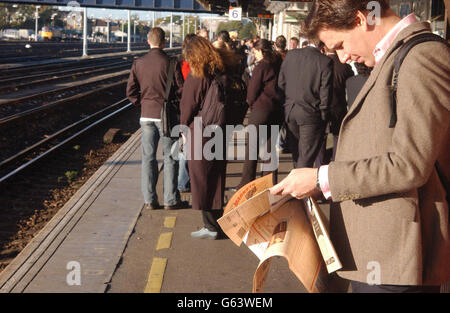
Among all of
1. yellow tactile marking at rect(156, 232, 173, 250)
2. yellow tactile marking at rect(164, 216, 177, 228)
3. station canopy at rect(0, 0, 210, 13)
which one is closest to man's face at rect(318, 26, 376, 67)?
yellow tactile marking at rect(156, 232, 173, 250)

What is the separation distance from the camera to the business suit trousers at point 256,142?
309 inches

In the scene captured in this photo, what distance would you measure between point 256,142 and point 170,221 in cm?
179

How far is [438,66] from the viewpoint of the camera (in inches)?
78.3

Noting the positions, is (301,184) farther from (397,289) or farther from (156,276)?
(156,276)

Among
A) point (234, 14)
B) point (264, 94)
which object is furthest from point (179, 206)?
point (234, 14)

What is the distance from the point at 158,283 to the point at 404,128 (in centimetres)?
328

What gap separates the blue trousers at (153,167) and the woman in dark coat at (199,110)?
114cm

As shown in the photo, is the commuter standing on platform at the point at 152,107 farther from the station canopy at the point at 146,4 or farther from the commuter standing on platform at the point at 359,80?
the station canopy at the point at 146,4

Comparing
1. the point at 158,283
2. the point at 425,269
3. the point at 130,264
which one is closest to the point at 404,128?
the point at 425,269

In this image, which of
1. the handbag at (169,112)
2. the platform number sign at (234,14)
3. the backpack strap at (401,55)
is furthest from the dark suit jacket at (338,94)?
the platform number sign at (234,14)

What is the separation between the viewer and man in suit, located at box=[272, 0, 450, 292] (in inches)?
78.9

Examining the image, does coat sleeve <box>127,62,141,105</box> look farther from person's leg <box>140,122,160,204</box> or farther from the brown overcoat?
the brown overcoat

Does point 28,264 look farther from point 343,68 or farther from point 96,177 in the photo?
point 343,68

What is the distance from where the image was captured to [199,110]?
243 inches
